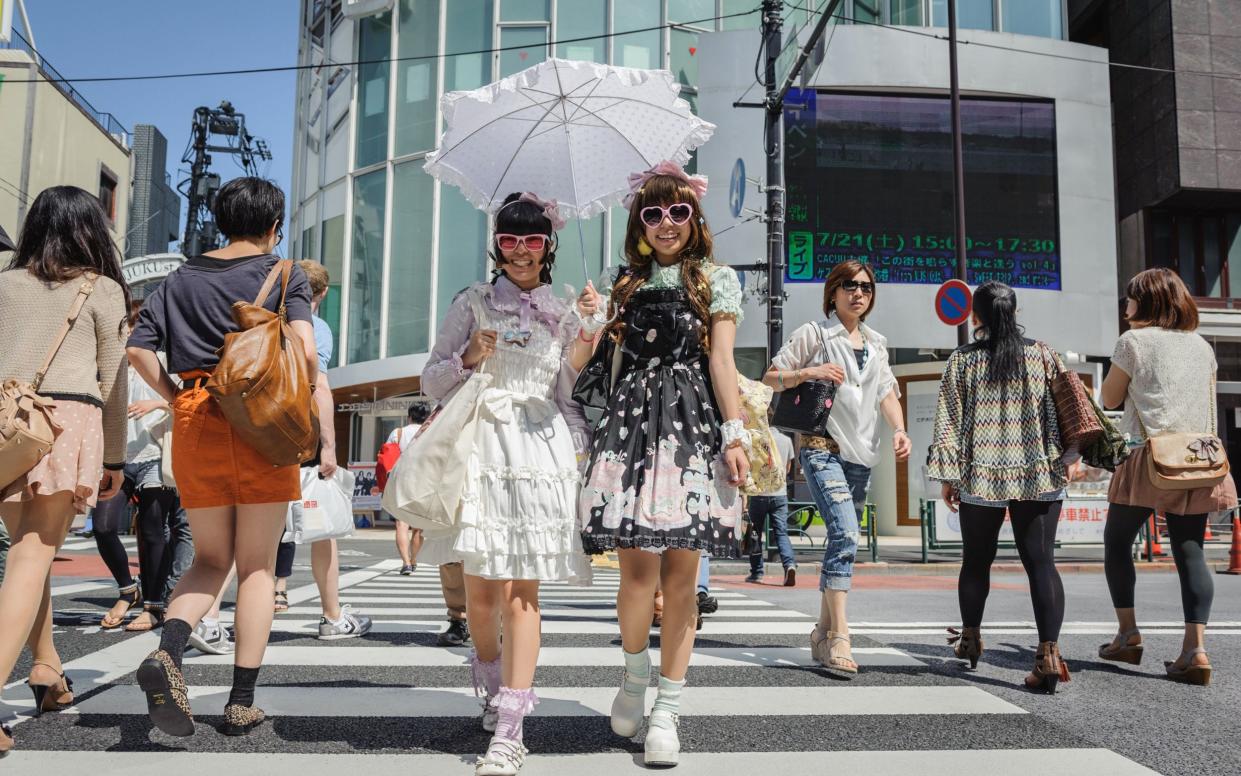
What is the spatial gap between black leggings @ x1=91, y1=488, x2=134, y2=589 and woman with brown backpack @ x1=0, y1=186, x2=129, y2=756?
7.81 ft

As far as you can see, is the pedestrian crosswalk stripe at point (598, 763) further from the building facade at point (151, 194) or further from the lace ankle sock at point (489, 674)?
the building facade at point (151, 194)

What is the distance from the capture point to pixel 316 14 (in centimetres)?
2702

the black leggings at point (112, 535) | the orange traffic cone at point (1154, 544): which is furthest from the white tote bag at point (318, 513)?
the orange traffic cone at point (1154, 544)

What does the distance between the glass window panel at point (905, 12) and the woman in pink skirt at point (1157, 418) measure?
1921cm

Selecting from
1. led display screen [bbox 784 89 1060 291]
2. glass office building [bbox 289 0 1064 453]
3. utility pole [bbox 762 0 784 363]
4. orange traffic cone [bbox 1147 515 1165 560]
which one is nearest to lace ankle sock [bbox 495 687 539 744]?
utility pole [bbox 762 0 784 363]

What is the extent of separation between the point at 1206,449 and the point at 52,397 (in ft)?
16.6

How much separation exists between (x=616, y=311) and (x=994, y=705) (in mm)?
2218

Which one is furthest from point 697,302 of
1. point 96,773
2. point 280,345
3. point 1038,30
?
point 1038,30

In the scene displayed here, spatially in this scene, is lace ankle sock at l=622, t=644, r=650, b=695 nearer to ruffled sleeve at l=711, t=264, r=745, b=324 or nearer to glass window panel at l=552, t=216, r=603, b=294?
ruffled sleeve at l=711, t=264, r=745, b=324

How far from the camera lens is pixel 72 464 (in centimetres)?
320

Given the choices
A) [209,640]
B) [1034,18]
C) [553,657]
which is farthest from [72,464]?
[1034,18]

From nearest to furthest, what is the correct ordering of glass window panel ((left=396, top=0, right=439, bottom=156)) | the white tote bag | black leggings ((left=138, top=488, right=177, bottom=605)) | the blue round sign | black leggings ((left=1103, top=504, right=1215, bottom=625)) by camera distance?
black leggings ((left=1103, top=504, right=1215, bottom=625))
the white tote bag
black leggings ((left=138, top=488, right=177, bottom=605))
the blue round sign
glass window panel ((left=396, top=0, right=439, bottom=156))

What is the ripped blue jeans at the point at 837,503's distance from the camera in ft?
14.7

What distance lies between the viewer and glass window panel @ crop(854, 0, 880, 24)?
71.8ft
